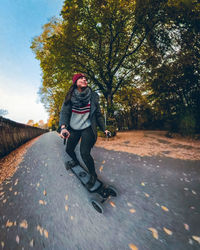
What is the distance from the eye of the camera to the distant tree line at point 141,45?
6.93 meters

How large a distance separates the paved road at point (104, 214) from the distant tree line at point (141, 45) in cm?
659

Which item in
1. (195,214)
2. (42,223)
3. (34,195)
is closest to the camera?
(42,223)

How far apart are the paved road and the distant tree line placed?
6.59m

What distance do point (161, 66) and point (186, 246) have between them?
9616 mm

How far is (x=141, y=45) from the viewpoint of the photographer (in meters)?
9.80

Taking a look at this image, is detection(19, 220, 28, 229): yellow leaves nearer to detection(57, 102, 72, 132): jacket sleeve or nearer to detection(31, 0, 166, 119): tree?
detection(57, 102, 72, 132): jacket sleeve

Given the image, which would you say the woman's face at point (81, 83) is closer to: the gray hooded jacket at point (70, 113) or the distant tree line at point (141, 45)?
the gray hooded jacket at point (70, 113)

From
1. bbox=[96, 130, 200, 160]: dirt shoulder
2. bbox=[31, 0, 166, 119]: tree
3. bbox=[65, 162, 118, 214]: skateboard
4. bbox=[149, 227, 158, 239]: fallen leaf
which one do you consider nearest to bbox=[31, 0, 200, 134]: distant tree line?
bbox=[31, 0, 166, 119]: tree

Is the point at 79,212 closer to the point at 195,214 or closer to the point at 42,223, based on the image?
the point at 42,223

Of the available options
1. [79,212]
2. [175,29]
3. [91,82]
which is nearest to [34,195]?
[79,212]

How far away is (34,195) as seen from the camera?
2.32 meters

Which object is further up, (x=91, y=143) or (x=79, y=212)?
(x=91, y=143)

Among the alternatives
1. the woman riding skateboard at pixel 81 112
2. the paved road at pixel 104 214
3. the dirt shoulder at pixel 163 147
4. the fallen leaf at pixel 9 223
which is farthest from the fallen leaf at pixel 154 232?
the dirt shoulder at pixel 163 147

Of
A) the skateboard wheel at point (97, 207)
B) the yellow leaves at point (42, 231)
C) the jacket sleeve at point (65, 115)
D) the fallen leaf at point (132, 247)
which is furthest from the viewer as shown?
the jacket sleeve at point (65, 115)
